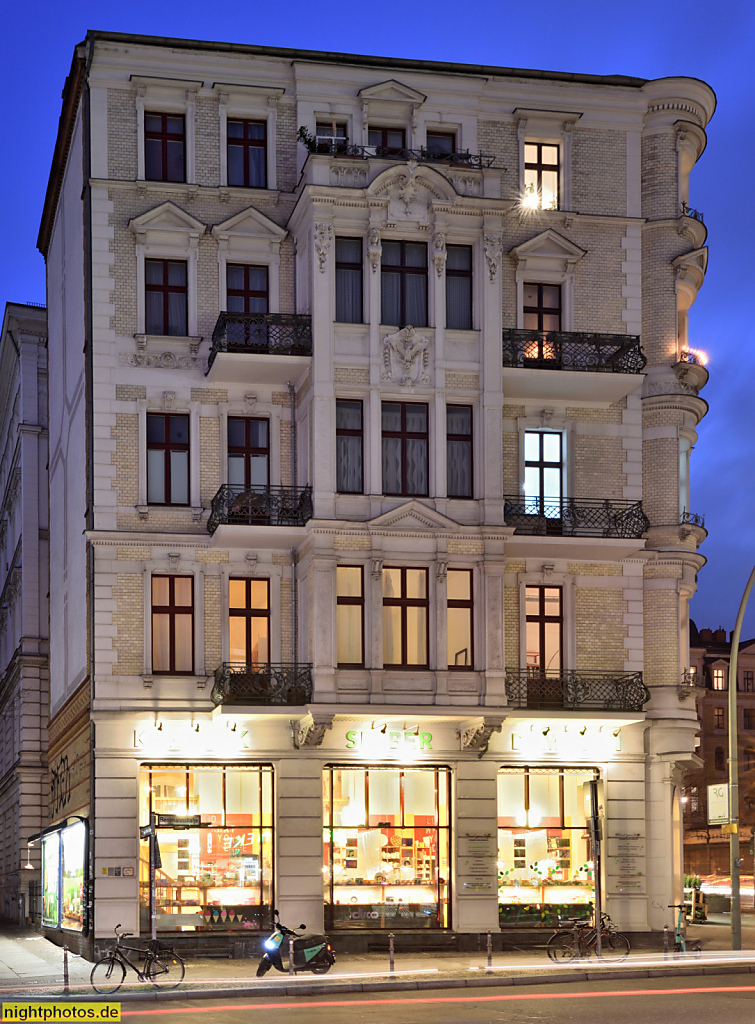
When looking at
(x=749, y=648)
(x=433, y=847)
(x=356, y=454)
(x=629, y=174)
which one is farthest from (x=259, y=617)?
(x=749, y=648)

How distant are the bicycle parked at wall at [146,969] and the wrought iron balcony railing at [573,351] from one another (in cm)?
1592

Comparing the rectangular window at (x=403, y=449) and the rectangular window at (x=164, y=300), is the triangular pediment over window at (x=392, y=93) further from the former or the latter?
the rectangular window at (x=403, y=449)

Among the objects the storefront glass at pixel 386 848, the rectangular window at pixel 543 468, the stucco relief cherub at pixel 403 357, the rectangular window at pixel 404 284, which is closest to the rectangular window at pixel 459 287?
the rectangular window at pixel 404 284

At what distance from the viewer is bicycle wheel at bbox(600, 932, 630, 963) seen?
33.0 meters

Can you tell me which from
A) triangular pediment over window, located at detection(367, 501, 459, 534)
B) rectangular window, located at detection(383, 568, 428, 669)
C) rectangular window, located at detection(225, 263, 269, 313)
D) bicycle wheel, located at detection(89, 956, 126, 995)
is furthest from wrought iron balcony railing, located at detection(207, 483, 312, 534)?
bicycle wheel, located at detection(89, 956, 126, 995)

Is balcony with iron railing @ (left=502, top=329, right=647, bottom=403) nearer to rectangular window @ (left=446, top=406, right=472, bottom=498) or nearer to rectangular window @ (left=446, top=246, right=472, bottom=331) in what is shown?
rectangular window @ (left=446, top=246, right=472, bottom=331)

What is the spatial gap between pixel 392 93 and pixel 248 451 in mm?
9430

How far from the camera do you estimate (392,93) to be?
1465 inches

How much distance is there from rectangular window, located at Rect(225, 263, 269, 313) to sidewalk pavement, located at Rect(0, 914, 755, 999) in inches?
596

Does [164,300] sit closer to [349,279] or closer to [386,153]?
[349,279]

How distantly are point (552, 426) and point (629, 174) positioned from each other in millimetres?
6979

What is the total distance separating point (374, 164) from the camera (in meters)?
35.7

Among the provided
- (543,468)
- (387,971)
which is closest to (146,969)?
(387,971)

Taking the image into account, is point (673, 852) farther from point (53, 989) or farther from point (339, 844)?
point (53, 989)
